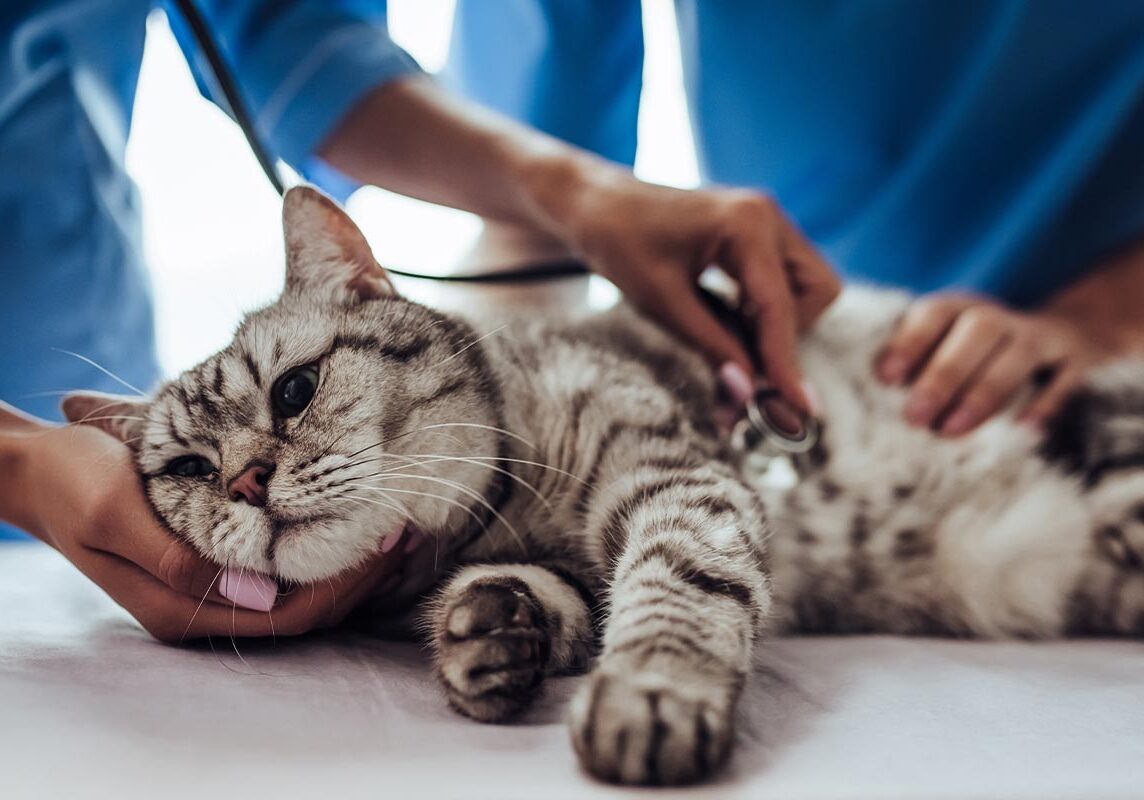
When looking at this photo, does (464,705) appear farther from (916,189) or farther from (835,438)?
(916,189)

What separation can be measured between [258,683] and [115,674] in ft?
0.41

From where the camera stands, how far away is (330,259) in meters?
0.94

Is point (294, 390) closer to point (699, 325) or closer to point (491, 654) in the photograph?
point (491, 654)

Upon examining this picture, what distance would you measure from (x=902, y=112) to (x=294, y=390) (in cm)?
128

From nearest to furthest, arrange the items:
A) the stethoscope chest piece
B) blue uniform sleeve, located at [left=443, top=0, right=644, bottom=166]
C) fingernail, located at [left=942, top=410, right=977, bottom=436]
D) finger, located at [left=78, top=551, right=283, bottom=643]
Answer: finger, located at [left=78, top=551, right=283, bottom=643] → the stethoscope chest piece → fingernail, located at [left=942, top=410, right=977, bottom=436] → blue uniform sleeve, located at [left=443, top=0, right=644, bottom=166]

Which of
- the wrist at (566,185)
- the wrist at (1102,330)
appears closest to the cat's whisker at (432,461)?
the wrist at (566,185)

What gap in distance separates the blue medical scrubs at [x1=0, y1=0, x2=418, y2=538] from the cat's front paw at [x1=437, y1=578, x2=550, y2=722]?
944 mm

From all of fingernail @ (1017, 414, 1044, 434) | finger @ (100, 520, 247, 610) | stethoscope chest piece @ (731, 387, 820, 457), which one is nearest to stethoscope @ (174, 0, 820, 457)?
stethoscope chest piece @ (731, 387, 820, 457)

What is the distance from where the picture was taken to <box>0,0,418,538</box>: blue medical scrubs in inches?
50.4

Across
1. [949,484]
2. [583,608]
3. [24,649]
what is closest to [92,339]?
[24,649]

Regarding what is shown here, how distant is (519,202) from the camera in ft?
4.47

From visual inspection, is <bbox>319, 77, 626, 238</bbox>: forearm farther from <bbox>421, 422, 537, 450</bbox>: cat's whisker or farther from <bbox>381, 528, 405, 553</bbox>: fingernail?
<bbox>381, 528, 405, 553</bbox>: fingernail

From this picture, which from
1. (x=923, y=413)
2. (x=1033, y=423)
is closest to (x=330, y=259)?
(x=923, y=413)

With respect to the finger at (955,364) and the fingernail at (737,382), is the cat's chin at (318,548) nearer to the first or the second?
the fingernail at (737,382)
